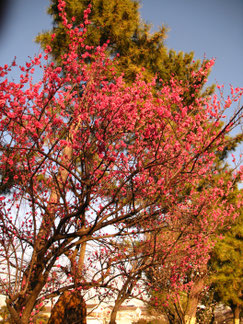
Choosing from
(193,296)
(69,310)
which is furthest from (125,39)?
(193,296)

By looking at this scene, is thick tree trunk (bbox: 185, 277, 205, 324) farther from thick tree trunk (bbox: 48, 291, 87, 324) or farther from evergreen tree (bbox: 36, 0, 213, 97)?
evergreen tree (bbox: 36, 0, 213, 97)

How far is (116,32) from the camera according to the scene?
946 cm

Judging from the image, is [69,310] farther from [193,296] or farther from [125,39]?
[125,39]

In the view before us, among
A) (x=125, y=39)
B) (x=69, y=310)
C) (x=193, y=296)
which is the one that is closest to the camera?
(x=69, y=310)

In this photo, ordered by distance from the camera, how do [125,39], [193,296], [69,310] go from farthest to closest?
[193,296], [125,39], [69,310]

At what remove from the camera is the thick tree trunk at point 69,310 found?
20.9ft

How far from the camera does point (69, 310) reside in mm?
6543

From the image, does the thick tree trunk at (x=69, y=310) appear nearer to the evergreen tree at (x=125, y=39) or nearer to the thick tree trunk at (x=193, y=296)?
the thick tree trunk at (x=193, y=296)

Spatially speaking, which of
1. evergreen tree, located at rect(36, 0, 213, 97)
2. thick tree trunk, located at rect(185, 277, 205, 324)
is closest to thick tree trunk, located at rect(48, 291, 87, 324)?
thick tree trunk, located at rect(185, 277, 205, 324)

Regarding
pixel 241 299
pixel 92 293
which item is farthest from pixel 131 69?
pixel 241 299

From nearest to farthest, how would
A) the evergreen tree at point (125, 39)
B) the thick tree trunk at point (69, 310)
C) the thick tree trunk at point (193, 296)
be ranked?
the thick tree trunk at point (69, 310)
the evergreen tree at point (125, 39)
the thick tree trunk at point (193, 296)

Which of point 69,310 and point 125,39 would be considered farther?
point 125,39

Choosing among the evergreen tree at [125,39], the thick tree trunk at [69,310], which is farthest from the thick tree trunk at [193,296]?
the evergreen tree at [125,39]

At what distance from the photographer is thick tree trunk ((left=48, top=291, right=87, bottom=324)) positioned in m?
6.38
